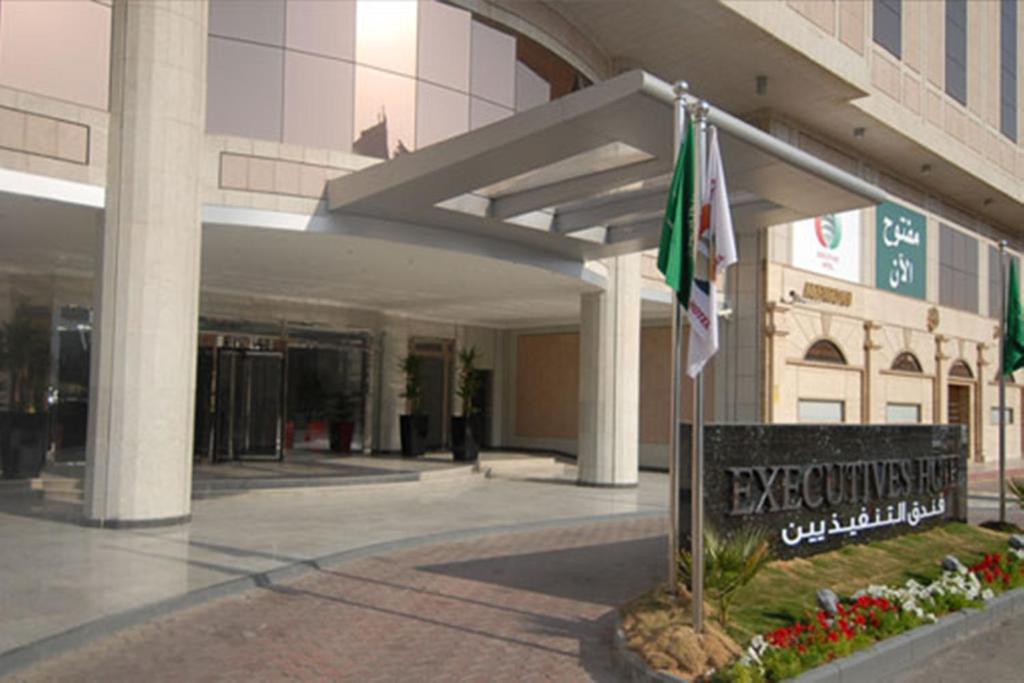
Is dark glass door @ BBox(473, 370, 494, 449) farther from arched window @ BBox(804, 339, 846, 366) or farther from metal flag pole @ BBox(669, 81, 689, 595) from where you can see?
metal flag pole @ BBox(669, 81, 689, 595)

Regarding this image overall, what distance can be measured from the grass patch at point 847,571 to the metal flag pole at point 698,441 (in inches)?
19.1

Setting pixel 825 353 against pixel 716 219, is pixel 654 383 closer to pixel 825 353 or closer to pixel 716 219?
pixel 825 353

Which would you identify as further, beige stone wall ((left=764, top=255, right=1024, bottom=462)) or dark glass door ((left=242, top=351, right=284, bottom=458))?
beige stone wall ((left=764, top=255, right=1024, bottom=462))

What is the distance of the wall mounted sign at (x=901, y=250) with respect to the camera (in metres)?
27.4

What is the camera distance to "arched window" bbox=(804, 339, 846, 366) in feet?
81.1

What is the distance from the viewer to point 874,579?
880 centimetres

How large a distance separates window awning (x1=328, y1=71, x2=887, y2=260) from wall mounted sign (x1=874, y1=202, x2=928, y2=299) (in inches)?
595

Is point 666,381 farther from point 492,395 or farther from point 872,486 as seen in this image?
point 872,486

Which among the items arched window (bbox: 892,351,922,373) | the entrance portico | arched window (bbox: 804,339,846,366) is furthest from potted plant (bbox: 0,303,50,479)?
arched window (bbox: 892,351,922,373)

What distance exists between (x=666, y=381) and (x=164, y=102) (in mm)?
16658

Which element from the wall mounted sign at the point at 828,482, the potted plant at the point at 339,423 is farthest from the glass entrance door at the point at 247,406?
the wall mounted sign at the point at 828,482

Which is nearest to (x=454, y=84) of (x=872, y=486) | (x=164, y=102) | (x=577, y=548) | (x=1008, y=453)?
(x=164, y=102)

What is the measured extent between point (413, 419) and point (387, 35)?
10971mm

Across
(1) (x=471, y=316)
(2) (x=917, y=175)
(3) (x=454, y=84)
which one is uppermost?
(2) (x=917, y=175)
